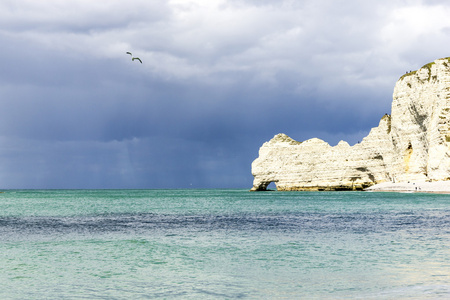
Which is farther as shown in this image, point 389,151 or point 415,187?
point 389,151

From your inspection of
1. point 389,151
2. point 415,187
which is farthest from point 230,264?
point 389,151

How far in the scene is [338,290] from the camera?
12.6m

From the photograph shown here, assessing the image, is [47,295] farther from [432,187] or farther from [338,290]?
[432,187]

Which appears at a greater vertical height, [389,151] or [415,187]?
[389,151]

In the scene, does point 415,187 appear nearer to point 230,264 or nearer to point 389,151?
point 389,151

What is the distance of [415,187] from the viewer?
94062mm

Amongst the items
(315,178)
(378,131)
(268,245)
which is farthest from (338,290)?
(315,178)

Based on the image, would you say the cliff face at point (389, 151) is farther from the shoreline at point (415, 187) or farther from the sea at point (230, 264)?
the sea at point (230, 264)

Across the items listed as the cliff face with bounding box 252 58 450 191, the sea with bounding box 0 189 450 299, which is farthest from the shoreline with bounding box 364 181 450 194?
the sea with bounding box 0 189 450 299

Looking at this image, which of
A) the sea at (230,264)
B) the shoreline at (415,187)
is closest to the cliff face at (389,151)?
the shoreline at (415,187)

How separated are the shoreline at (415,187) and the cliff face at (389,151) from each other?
1781 mm

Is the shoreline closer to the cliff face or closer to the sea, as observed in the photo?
the cliff face

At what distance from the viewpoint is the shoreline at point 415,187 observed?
279ft

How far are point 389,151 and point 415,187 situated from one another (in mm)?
20094
